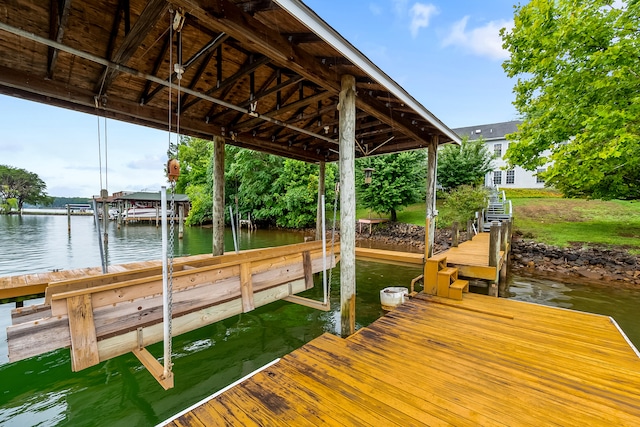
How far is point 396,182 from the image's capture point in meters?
17.4

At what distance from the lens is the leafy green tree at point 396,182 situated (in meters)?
17.4

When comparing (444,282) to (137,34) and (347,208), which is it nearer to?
(347,208)

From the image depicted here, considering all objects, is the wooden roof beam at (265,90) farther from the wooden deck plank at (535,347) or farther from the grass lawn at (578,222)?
the grass lawn at (578,222)

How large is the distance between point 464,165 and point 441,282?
1682 centimetres

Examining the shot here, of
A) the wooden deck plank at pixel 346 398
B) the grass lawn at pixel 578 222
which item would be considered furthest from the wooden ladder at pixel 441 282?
the grass lawn at pixel 578 222

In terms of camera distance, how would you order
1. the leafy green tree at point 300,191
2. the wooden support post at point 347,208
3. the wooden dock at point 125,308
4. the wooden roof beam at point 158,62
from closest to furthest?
the wooden dock at point 125,308, the wooden roof beam at point 158,62, the wooden support post at point 347,208, the leafy green tree at point 300,191

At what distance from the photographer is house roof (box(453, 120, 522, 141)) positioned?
1132 inches

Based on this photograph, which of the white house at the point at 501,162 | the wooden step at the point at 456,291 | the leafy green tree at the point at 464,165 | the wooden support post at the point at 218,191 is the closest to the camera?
the wooden step at the point at 456,291

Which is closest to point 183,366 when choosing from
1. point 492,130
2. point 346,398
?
point 346,398

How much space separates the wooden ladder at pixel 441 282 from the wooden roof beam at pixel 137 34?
5.18 metres

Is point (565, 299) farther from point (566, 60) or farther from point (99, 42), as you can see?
point (99, 42)

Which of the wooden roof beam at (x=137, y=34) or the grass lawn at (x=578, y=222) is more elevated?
the wooden roof beam at (x=137, y=34)

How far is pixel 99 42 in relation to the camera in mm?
3424

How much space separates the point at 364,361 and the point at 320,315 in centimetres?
329
